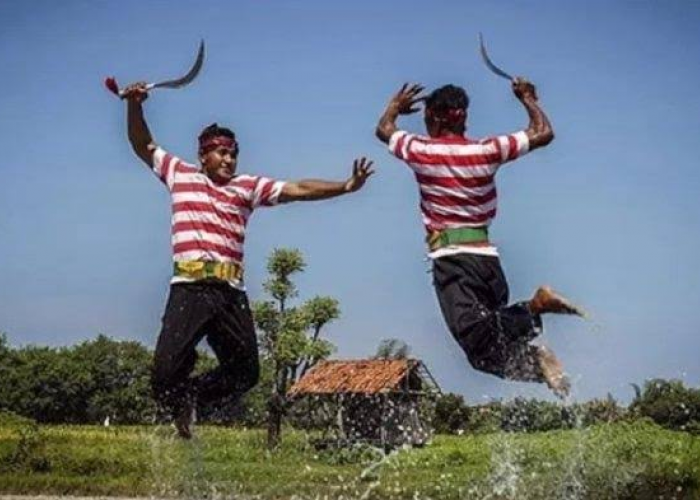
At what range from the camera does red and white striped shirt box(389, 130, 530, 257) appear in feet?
27.1

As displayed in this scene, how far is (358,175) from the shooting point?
28.5 feet

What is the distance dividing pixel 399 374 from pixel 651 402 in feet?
51.3

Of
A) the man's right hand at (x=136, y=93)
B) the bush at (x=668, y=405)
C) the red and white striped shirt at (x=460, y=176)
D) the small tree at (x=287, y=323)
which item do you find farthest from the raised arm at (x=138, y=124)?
the small tree at (x=287, y=323)

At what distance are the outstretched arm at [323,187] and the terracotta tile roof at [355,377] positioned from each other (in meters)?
28.5

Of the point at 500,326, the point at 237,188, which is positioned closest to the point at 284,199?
the point at 237,188

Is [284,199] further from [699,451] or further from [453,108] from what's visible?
[699,451]

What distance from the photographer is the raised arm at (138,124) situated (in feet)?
29.9

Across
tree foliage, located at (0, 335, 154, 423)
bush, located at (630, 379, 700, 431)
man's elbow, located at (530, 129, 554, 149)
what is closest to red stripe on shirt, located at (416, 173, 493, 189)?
man's elbow, located at (530, 129, 554, 149)

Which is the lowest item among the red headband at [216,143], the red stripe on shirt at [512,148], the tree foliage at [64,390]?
the red stripe on shirt at [512,148]

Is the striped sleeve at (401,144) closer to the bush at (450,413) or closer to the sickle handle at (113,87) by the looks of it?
the sickle handle at (113,87)

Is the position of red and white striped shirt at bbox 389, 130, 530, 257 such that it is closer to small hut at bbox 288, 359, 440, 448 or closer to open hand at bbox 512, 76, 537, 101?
open hand at bbox 512, 76, 537, 101

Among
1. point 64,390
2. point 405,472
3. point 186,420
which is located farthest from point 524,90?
point 64,390

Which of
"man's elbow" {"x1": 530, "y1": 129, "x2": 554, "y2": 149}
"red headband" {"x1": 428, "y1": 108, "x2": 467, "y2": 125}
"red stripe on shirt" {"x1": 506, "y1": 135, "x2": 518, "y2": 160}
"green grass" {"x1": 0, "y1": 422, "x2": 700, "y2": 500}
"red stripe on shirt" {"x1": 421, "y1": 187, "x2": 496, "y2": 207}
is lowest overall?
"green grass" {"x1": 0, "y1": 422, "x2": 700, "y2": 500}

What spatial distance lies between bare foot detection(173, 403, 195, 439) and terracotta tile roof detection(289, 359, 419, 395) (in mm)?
28163
